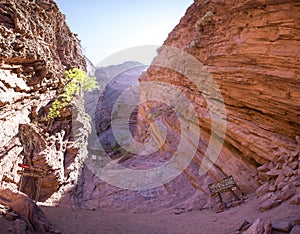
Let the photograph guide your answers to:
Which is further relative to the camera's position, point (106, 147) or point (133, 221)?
point (106, 147)

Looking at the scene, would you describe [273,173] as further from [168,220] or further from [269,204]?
[168,220]

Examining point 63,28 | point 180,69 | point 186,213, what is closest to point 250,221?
point 186,213

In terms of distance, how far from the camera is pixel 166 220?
11875 millimetres

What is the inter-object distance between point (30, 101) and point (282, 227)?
16.8 m

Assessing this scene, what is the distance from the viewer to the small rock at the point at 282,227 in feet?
21.8

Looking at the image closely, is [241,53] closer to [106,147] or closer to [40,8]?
[40,8]

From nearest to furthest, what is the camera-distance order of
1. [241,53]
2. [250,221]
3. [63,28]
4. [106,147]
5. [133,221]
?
[250,221] < [133,221] < [241,53] < [63,28] < [106,147]

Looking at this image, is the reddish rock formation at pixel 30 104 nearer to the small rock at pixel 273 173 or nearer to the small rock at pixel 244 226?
the small rock at pixel 244 226

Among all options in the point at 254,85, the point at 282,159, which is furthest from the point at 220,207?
the point at 254,85

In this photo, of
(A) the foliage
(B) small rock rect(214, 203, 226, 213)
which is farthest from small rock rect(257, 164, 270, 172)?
(A) the foliage

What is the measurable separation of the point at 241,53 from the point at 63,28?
22092mm

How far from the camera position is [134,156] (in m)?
26.1

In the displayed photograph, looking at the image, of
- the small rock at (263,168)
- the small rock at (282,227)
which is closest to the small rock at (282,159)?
the small rock at (263,168)

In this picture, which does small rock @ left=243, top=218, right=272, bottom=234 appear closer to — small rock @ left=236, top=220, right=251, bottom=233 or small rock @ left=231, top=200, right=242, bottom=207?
small rock @ left=236, top=220, right=251, bottom=233
